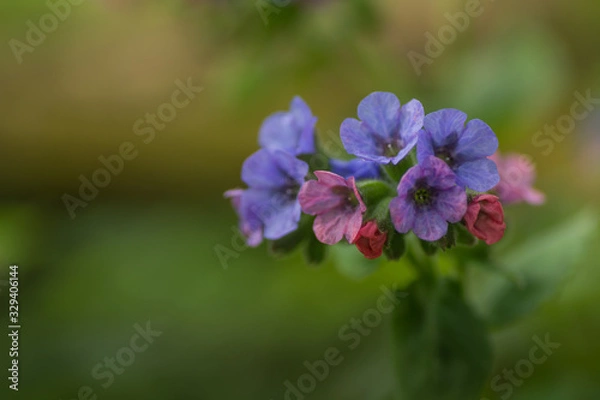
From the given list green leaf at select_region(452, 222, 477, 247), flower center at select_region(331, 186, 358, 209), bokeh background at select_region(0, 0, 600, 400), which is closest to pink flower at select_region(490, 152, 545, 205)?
green leaf at select_region(452, 222, 477, 247)

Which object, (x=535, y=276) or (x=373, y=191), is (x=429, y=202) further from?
(x=535, y=276)

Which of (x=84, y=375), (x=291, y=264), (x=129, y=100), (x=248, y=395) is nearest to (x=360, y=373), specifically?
(x=248, y=395)

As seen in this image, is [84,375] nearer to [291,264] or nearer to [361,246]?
[291,264]

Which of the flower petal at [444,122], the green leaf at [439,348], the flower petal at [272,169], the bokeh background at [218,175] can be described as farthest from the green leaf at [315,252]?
the bokeh background at [218,175]

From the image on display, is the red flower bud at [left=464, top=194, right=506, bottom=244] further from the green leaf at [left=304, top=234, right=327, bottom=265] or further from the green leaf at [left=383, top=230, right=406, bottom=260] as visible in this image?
the green leaf at [left=304, top=234, right=327, bottom=265]

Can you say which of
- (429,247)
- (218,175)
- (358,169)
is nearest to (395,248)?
(429,247)

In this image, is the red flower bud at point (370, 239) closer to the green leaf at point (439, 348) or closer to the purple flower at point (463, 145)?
the purple flower at point (463, 145)
